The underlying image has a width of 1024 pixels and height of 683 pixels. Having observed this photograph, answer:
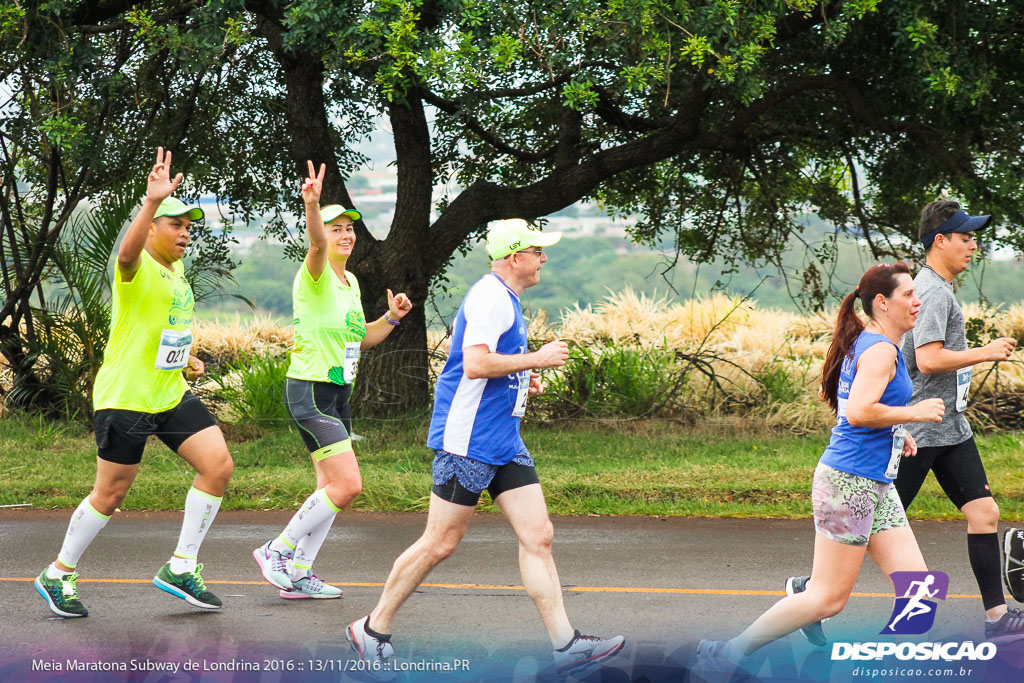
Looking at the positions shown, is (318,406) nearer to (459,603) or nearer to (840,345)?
(459,603)

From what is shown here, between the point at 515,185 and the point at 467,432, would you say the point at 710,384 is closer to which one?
the point at 515,185

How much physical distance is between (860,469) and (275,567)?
3124 millimetres

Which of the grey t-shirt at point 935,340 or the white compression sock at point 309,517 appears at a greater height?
the grey t-shirt at point 935,340

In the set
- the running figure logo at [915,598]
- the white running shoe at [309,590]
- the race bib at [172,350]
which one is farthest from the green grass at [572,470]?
the running figure logo at [915,598]

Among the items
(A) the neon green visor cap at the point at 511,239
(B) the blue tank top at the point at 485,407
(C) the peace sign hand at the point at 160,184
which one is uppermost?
(C) the peace sign hand at the point at 160,184

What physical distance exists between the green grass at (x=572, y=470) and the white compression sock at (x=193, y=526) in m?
2.93

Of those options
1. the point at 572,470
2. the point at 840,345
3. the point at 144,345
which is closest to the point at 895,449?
the point at 840,345

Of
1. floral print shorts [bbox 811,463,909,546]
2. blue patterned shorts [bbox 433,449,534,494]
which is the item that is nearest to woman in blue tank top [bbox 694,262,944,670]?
floral print shorts [bbox 811,463,909,546]

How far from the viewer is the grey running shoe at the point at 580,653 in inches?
174

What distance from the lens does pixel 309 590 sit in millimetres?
5934

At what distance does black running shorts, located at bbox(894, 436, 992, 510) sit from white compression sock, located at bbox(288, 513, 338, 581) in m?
2.88

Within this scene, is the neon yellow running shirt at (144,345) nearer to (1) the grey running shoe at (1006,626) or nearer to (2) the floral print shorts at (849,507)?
(2) the floral print shorts at (849,507)

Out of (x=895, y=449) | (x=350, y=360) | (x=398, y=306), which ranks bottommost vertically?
(x=895, y=449)

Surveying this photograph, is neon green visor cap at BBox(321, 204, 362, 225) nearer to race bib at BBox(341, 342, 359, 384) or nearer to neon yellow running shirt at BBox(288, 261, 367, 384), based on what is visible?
neon yellow running shirt at BBox(288, 261, 367, 384)
